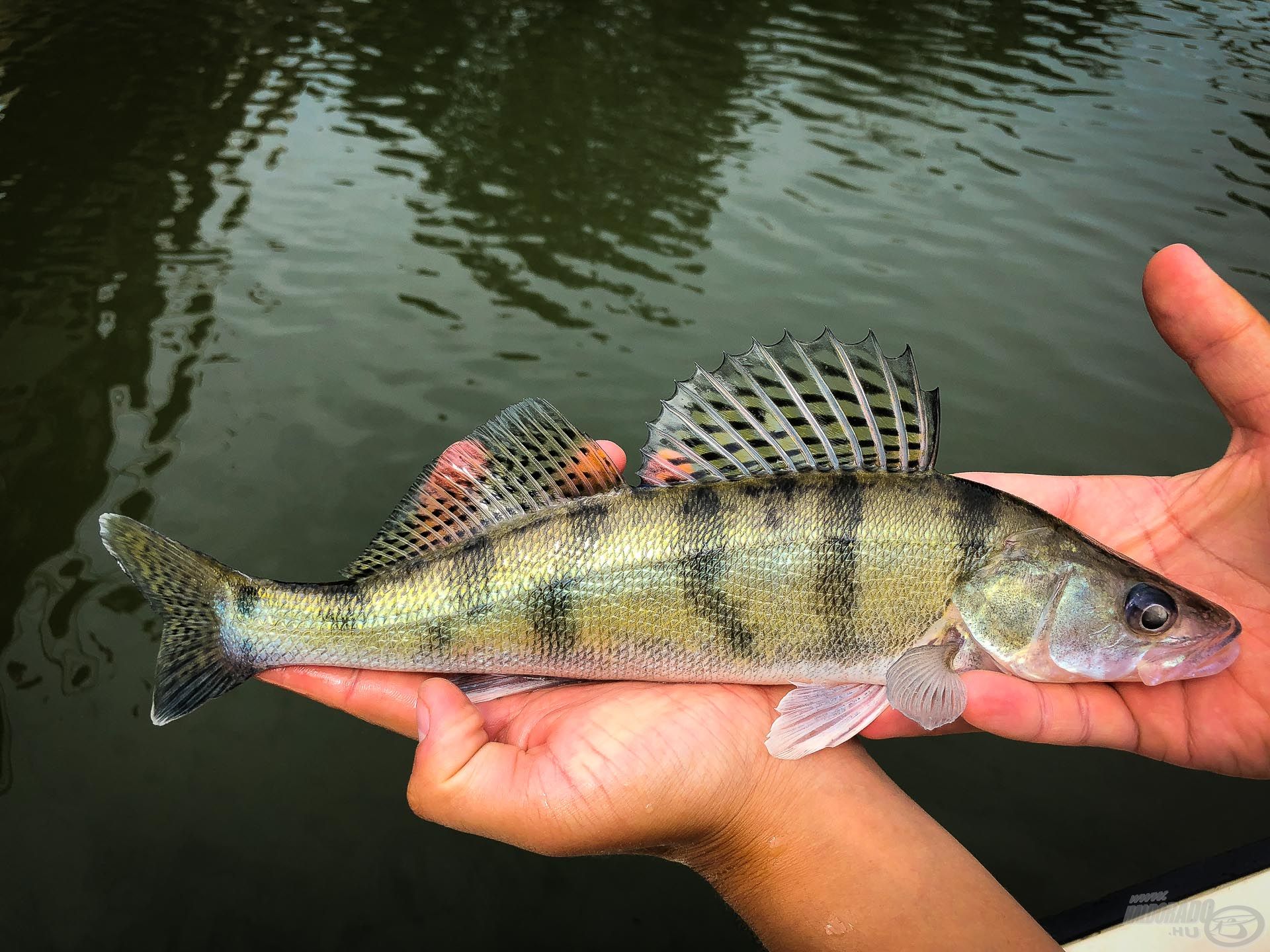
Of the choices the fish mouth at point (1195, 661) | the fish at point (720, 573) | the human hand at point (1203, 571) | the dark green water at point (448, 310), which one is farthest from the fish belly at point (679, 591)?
the dark green water at point (448, 310)

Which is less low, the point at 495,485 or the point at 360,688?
the point at 495,485

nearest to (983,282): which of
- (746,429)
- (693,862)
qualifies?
(746,429)

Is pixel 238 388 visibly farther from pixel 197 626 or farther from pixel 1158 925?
pixel 1158 925

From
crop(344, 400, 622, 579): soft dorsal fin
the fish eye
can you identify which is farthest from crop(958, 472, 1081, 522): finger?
crop(344, 400, 622, 579): soft dorsal fin

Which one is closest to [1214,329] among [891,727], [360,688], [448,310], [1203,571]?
[1203,571]

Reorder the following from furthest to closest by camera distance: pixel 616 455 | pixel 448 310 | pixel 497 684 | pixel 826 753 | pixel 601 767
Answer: pixel 448 310
pixel 616 455
pixel 497 684
pixel 826 753
pixel 601 767

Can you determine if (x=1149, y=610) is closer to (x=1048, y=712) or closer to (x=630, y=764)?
(x=1048, y=712)

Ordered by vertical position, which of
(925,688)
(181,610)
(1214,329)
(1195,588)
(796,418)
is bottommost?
(181,610)
